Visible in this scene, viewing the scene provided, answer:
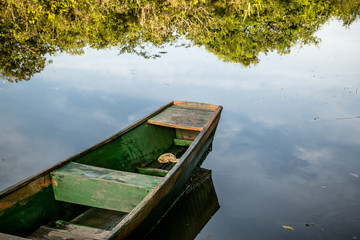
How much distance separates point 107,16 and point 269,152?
944cm

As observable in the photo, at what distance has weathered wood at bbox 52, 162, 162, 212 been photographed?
357cm

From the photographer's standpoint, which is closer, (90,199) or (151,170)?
(90,199)

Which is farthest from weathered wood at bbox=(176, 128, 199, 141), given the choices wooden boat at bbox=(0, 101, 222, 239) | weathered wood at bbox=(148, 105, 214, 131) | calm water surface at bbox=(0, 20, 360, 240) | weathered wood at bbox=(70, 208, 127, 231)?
weathered wood at bbox=(70, 208, 127, 231)

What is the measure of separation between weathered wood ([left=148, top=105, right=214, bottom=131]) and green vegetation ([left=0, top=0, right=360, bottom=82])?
6.11m

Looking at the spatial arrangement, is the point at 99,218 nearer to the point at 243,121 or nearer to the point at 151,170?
the point at 151,170

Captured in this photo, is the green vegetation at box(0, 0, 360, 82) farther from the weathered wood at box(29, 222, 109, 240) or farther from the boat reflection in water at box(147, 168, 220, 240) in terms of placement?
the weathered wood at box(29, 222, 109, 240)

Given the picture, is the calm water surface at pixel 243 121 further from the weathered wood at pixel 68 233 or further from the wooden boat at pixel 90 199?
the weathered wood at pixel 68 233

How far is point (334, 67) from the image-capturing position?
444 inches

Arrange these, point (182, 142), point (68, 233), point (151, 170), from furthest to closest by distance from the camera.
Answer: point (182, 142) → point (151, 170) → point (68, 233)

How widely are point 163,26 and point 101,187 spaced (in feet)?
35.4

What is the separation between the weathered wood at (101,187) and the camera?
357 cm

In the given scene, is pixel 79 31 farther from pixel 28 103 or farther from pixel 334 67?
pixel 334 67

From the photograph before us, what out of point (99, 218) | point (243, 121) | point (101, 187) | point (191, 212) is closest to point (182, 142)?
point (191, 212)

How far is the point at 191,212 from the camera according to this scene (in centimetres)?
458
